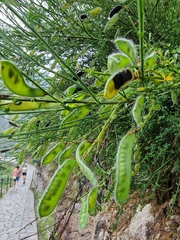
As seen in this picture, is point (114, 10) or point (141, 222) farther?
point (141, 222)

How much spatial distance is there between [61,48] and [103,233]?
1107 millimetres

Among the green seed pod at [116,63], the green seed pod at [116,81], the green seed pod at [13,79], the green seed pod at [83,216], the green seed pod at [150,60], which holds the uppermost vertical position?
the green seed pod at [13,79]

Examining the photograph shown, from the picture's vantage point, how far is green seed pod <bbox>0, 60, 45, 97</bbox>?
0.34 metres

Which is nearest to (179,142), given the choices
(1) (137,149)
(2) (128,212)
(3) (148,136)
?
(3) (148,136)

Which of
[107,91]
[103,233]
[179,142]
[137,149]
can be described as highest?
[107,91]

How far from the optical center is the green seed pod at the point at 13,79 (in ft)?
1.13

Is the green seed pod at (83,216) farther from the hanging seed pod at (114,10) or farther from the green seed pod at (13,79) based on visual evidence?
the hanging seed pod at (114,10)

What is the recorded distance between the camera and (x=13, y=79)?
1.16 feet

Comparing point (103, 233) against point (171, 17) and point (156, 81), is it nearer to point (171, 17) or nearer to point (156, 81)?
point (171, 17)

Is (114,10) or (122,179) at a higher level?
(114,10)

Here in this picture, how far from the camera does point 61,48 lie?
4.88 ft

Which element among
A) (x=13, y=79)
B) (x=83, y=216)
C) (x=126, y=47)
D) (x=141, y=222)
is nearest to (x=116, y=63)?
(x=126, y=47)

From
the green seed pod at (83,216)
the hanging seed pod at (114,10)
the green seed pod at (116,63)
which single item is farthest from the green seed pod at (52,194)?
the hanging seed pod at (114,10)

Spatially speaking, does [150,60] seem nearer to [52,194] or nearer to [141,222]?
[52,194]
